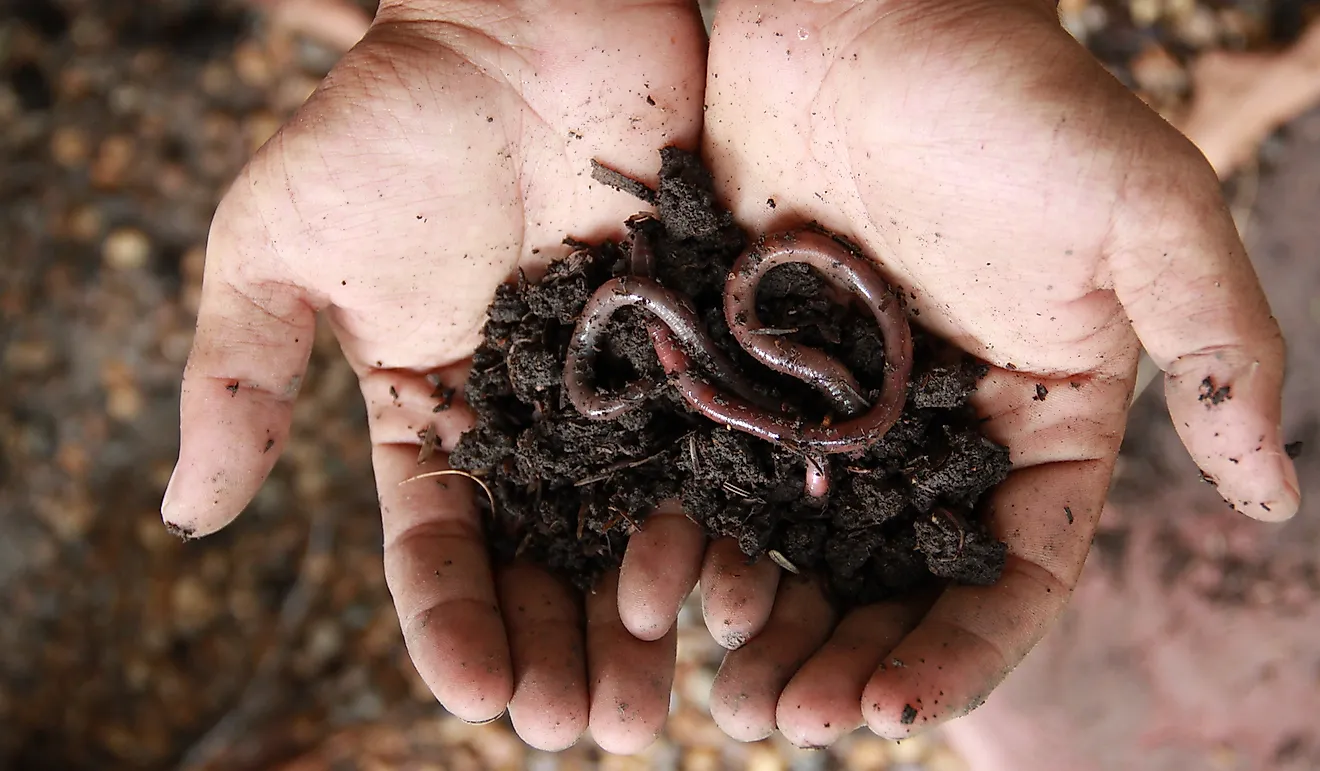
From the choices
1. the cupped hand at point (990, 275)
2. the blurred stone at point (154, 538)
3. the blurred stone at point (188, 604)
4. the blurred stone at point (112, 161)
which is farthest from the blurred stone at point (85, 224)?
the cupped hand at point (990, 275)

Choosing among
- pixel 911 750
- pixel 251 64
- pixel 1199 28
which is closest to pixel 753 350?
pixel 911 750

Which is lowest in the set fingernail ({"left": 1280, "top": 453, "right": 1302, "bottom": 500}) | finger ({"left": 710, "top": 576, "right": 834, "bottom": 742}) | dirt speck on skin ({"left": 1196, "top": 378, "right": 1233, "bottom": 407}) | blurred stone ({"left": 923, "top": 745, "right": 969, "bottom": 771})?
blurred stone ({"left": 923, "top": 745, "right": 969, "bottom": 771})

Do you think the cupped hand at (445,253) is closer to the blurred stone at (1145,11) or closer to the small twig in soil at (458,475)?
the small twig in soil at (458,475)

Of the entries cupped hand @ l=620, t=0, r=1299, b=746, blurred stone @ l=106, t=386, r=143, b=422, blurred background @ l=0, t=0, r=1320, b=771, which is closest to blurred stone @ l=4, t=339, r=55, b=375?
blurred background @ l=0, t=0, r=1320, b=771

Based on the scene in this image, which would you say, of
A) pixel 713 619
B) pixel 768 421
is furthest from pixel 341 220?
pixel 713 619

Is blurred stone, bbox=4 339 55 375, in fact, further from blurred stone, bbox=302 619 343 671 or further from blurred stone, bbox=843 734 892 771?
blurred stone, bbox=843 734 892 771

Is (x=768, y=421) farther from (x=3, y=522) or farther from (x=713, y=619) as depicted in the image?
(x=3, y=522)
